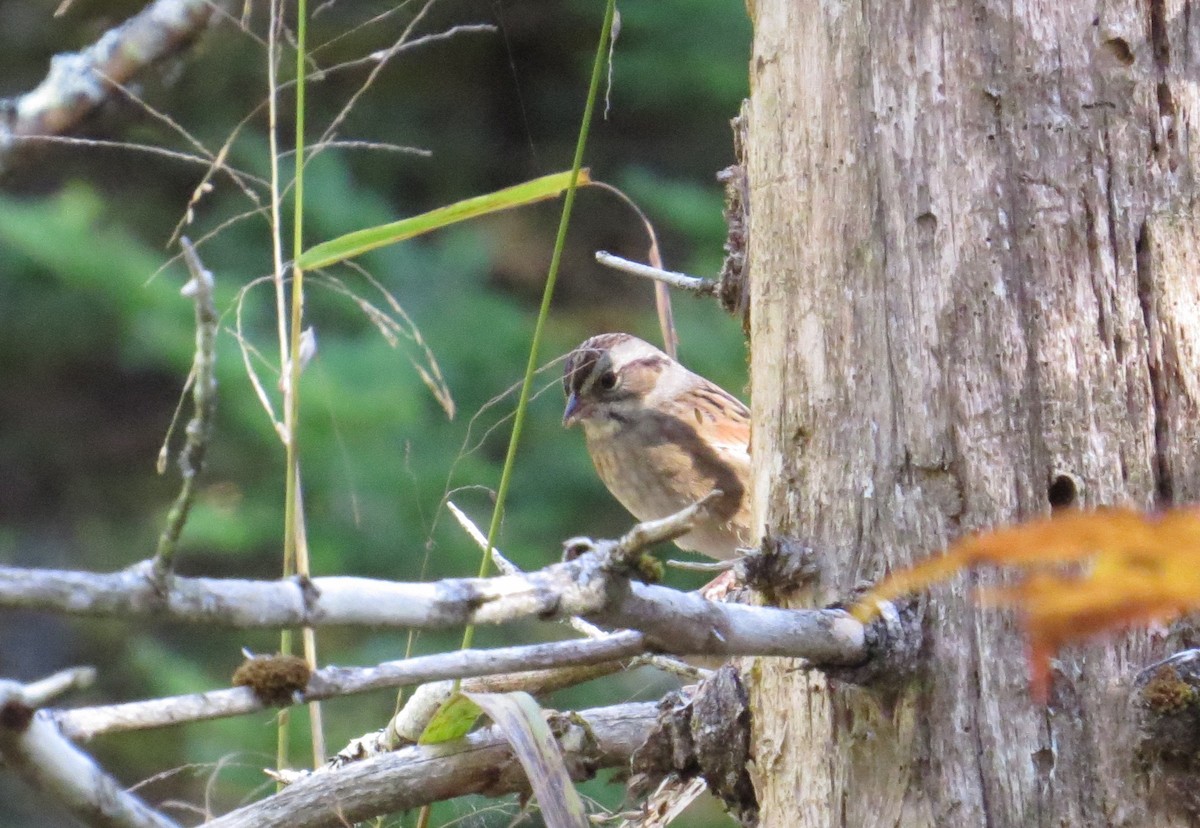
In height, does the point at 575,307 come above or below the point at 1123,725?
above

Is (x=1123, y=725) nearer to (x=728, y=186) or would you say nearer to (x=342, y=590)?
(x=342, y=590)

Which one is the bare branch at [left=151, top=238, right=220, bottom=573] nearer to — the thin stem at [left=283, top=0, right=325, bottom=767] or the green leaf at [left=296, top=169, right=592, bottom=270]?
the thin stem at [left=283, top=0, right=325, bottom=767]

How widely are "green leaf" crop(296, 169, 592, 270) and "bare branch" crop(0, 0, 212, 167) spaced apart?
139 cm

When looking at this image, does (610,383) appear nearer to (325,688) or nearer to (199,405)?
(325,688)

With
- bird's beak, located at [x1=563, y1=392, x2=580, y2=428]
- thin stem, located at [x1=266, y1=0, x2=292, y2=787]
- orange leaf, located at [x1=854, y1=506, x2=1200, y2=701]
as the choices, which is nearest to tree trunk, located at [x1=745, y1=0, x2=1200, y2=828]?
thin stem, located at [x1=266, y1=0, x2=292, y2=787]

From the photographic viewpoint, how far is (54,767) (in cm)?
87

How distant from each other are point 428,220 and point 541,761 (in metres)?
0.71

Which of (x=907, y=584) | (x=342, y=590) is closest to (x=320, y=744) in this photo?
(x=342, y=590)

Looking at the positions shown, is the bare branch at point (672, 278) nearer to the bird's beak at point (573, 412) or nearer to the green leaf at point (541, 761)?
the green leaf at point (541, 761)

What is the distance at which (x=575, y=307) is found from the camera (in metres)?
6.88

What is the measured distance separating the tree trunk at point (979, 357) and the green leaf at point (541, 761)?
336 mm

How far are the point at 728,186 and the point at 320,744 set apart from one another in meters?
1.03

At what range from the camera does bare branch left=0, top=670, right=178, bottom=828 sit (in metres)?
0.85

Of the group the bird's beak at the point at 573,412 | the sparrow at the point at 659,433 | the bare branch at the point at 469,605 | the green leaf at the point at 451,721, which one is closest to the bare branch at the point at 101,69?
the sparrow at the point at 659,433
